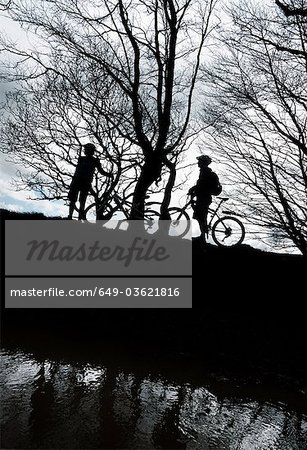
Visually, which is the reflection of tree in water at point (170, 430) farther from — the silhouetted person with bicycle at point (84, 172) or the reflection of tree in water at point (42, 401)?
the silhouetted person with bicycle at point (84, 172)

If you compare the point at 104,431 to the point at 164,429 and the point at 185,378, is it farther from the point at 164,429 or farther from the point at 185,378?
the point at 185,378

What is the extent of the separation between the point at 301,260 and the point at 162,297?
2.99 m

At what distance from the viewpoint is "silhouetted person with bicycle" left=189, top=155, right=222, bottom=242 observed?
8.98m

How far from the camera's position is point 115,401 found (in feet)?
12.2

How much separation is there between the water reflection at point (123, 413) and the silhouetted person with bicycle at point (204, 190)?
5177mm

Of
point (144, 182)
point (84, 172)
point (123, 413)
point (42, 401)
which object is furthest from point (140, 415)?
point (144, 182)

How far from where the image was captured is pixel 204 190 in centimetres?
905

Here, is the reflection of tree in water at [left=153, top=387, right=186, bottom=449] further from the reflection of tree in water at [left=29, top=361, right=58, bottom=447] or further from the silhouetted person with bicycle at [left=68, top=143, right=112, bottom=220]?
the silhouetted person with bicycle at [left=68, top=143, right=112, bottom=220]

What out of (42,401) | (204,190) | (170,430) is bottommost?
(170,430)

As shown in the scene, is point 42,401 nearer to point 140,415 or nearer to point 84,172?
point 140,415

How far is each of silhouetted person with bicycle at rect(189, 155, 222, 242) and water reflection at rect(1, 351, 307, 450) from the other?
17.0ft

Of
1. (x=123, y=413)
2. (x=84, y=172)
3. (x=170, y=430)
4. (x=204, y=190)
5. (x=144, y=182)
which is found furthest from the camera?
(x=144, y=182)

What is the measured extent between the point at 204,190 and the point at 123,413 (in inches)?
249

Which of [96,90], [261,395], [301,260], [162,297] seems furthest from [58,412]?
[96,90]
